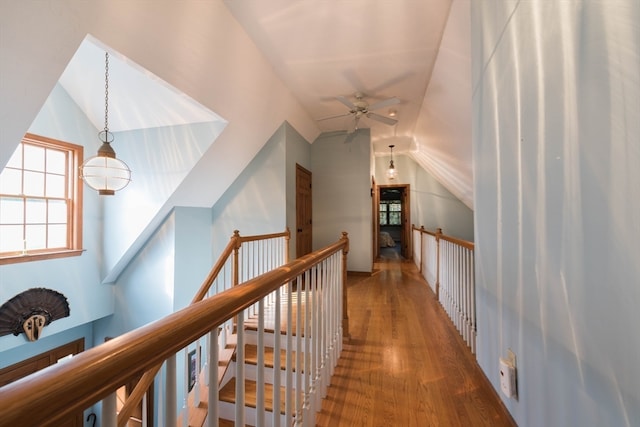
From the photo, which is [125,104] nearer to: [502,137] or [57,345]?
[57,345]

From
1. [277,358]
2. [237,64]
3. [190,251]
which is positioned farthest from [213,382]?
[190,251]

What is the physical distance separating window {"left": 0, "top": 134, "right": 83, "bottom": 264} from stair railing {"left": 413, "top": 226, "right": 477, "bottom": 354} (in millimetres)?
5003

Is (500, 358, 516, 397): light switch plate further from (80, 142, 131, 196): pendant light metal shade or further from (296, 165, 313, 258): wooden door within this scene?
(80, 142, 131, 196): pendant light metal shade

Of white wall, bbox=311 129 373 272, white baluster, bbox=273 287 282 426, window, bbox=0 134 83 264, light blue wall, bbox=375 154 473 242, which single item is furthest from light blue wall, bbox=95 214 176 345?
light blue wall, bbox=375 154 473 242

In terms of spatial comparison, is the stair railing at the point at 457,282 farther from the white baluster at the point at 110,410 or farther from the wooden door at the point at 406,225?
the wooden door at the point at 406,225

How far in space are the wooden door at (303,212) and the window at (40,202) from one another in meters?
3.22


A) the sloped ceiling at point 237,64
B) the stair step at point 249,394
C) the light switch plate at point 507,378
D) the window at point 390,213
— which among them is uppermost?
the sloped ceiling at point 237,64

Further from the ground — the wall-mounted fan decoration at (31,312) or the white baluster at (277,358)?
the white baluster at (277,358)

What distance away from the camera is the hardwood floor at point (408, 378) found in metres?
1.53

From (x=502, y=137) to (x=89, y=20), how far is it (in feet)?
8.57

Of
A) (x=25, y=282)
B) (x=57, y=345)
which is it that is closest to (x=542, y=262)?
(x=25, y=282)

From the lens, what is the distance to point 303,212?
4793 millimetres

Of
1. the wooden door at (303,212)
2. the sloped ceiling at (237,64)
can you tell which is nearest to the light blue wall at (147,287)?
the sloped ceiling at (237,64)

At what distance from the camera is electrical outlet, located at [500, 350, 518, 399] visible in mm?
1199
